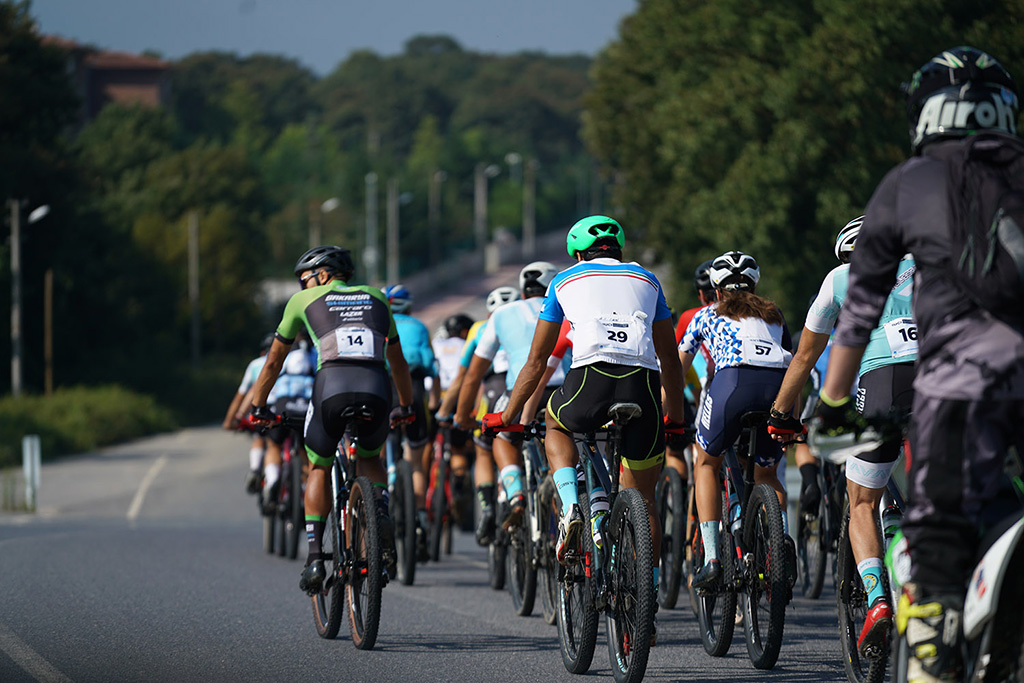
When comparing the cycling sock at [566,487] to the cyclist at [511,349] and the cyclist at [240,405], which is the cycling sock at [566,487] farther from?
the cyclist at [240,405]

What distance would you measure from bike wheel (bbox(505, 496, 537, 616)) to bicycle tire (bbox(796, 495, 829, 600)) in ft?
6.30

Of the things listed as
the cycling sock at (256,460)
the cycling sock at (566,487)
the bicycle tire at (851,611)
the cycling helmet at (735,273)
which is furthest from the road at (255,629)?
the cycling helmet at (735,273)

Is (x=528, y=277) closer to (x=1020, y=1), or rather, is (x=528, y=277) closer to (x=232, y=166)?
(x=1020, y=1)

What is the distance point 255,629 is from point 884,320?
3821 mm

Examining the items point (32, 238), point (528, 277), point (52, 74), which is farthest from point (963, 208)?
point (52, 74)

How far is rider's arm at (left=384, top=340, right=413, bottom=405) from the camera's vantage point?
855 centimetres

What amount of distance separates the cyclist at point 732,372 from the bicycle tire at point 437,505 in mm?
4748

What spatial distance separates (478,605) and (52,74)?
51108 millimetres

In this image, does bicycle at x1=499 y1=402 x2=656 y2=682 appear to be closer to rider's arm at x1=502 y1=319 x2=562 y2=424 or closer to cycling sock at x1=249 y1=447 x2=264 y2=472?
rider's arm at x1=502 y1=319 x2=562 y2=424

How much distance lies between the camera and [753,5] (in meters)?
36.5

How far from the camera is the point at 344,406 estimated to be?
26.3 feet

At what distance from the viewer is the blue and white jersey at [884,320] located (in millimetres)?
6449

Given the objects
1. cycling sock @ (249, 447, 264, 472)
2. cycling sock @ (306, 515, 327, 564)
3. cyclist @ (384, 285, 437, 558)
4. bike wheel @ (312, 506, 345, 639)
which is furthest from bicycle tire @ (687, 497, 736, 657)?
cycling sock @ (249, 447, 264, 472)

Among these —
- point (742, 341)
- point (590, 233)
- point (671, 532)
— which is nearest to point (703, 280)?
point (671, 532)
